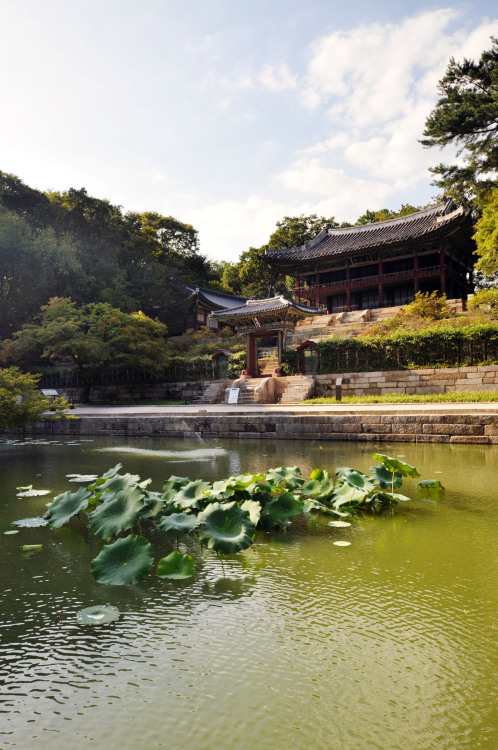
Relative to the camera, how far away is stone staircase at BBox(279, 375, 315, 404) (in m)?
18.4

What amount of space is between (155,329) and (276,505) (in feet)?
67.9

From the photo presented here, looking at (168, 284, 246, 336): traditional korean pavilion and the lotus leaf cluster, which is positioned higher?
(168, 284, 246, 336): traditional korean pavilion

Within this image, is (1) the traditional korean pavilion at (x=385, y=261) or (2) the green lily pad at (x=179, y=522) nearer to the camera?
(2) the green lily pad at (x=179, y=522)

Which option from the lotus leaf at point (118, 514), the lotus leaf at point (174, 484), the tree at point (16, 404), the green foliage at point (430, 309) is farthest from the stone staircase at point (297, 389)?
the lotus leaf at point (118, 514)

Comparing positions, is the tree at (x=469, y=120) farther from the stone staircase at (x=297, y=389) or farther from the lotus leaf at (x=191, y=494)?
the lotus leaf at (x=191, y=494)

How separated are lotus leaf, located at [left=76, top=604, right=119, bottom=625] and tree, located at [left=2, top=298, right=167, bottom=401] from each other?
19.4 metres

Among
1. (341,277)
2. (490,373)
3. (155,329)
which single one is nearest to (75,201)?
(155,329)

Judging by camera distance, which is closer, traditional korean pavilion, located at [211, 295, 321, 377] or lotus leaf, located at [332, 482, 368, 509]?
lotus leaf, located at [332, 482, 368, 509]

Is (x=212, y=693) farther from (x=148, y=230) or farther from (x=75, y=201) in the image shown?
(x=148, y=230)

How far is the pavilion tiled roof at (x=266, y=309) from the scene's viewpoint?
A: 21.4 metres

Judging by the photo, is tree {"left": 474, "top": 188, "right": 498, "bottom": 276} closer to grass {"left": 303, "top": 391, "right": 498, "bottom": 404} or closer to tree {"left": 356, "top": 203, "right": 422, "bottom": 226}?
grass {"left": 303, "top": 391, "right": 498, "bottom": 404}

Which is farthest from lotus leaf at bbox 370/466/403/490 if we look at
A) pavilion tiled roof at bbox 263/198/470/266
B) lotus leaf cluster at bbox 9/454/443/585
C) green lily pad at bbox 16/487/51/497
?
pavilion tiled roof at bbox 263/198/470/266

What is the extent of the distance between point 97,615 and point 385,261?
100ft

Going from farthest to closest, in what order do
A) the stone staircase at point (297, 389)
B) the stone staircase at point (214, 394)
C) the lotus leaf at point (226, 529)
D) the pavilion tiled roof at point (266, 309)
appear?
the pavilion tiled roof at point (266, 309) < the stone staircase at point (214, 394) < the stone staircase at point (297, 389) < the lotus leaf at point (226, 529)
